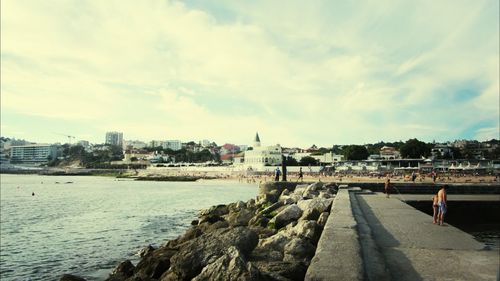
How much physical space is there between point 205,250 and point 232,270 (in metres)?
1.63

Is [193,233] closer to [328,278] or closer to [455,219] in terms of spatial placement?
[328,278]

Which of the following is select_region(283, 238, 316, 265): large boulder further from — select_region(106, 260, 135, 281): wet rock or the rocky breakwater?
select_region(106, 260, 135, 281): wet rock

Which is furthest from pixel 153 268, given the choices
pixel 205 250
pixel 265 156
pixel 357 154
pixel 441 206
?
pixel 265 156

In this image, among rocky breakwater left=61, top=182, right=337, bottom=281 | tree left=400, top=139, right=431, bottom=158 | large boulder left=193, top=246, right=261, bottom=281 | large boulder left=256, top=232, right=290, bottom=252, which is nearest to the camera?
large boulder left=193, top=246, right=261, bottom=281

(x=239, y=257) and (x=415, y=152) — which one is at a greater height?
(x=415, y=152)

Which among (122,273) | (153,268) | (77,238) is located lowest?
(77,238)

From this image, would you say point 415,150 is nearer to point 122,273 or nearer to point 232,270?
point 122,273

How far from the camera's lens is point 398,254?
6.38 meters

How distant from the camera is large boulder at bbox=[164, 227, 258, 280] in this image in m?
5.79

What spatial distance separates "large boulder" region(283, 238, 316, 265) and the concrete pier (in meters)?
0.37

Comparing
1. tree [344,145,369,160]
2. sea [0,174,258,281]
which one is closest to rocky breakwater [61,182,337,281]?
sea [0,174,258,281]

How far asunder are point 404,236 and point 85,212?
2763 cm

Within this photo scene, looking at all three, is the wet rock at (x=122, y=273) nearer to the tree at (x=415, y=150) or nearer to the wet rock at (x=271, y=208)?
the wet rock at (x=271, y=208)

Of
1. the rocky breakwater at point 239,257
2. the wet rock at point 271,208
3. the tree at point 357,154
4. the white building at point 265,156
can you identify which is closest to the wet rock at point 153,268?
the rocky breakwater at point 239,257
